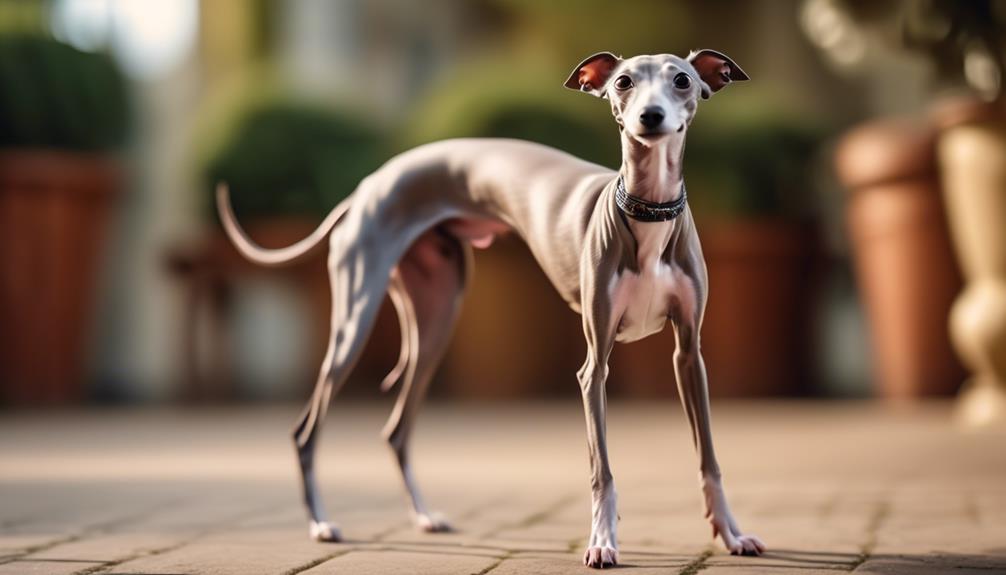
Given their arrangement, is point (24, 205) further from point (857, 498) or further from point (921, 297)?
point (857, 498)

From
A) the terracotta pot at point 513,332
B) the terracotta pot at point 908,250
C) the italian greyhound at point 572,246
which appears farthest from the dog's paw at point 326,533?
the terracotta pot at point 513,332

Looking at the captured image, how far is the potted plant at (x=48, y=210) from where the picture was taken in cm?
730

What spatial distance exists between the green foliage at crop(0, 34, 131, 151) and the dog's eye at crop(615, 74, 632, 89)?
19.5 feet

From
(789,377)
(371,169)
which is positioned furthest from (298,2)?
(789,377)

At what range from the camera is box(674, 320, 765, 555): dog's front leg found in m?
2.41

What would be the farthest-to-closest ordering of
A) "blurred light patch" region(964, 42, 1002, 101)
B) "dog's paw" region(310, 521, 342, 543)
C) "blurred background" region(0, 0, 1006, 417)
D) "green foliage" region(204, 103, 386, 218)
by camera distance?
"green foliage" region(204, 103, 386, 218) < "blurred background" region(0, 0, 1006, 417) < "blurred light patch" region(964, 42, 1002, 101) < "dog's paw" region(310, 521, 342, 543)

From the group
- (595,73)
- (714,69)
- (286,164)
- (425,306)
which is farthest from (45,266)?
(714,69)

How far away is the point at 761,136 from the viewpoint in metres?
7.41

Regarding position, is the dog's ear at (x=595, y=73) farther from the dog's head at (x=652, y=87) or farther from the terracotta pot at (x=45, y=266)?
the terracotta pot at (x=45, y=266)

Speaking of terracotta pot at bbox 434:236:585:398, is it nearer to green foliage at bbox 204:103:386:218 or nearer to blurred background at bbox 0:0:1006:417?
blurred background at bbox 0:0:1006:417

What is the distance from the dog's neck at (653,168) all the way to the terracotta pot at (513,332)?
5124 mm

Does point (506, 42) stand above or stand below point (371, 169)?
above

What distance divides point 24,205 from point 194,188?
3.57 ft

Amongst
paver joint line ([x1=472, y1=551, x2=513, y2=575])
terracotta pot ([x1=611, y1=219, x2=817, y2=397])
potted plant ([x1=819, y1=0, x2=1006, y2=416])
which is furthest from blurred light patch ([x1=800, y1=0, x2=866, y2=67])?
paver joint line ([x1=472, y1=551, x2=513, y2=575])
